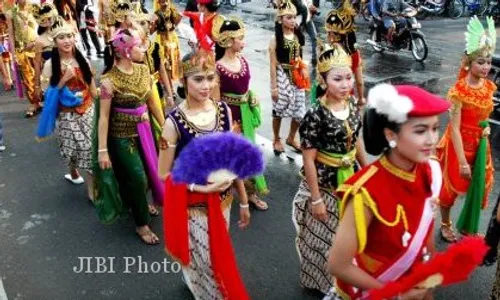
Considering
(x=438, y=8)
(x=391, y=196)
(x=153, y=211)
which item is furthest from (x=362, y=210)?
(x=438, y=8)

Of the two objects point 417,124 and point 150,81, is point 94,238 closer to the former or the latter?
point 150,81

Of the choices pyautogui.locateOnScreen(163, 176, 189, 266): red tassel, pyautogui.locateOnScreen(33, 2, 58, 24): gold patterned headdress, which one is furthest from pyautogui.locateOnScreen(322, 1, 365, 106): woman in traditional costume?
pyautogui.locateOnScreen(33, 2, 58, 24): gold patterned headdress

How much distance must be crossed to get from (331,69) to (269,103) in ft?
16.8

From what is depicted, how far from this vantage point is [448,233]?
455 cm

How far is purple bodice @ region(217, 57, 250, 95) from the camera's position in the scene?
4.94 metres

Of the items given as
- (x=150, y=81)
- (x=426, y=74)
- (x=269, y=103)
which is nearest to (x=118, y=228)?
(x=150, y=81)

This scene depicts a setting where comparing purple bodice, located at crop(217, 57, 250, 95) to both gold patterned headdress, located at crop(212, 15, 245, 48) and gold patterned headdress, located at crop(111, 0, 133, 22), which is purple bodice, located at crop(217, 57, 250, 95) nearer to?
gold patterned headdress, located at crop(212, 15, 245, 48)

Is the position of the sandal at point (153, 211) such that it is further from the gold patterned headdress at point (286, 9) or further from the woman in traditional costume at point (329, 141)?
the gold patterned headdress at point (286, 9)

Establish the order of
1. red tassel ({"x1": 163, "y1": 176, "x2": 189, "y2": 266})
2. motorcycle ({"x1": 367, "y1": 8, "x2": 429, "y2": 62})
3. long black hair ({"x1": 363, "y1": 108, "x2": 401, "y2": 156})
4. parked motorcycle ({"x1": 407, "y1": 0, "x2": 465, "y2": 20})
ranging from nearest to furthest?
long black hair ({"x1": 363, "y1": 108, "x2": 401, "y2": 156}), red tassel ({"x1": 163, "y1": 176, "x2": 189, "y2": 266}), motorcycle ({"x1": 367, "y1": 8, "x2": 429, "y2": 62}), parked motorcycle ({"x1": 407, "y1": 0, "x2": 465, "y2": 20})

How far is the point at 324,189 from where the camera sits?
3.60m

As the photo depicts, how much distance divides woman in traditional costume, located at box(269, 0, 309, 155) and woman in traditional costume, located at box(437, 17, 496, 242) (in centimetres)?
225

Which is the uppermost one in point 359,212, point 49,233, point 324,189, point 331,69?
point 331,69

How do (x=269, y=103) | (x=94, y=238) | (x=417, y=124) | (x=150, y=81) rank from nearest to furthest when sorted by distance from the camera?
(x=417, y=124)
(x=150, y=81)
(x=94, y=238)
(x=269, y=103)

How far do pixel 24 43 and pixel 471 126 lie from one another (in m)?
7.14
